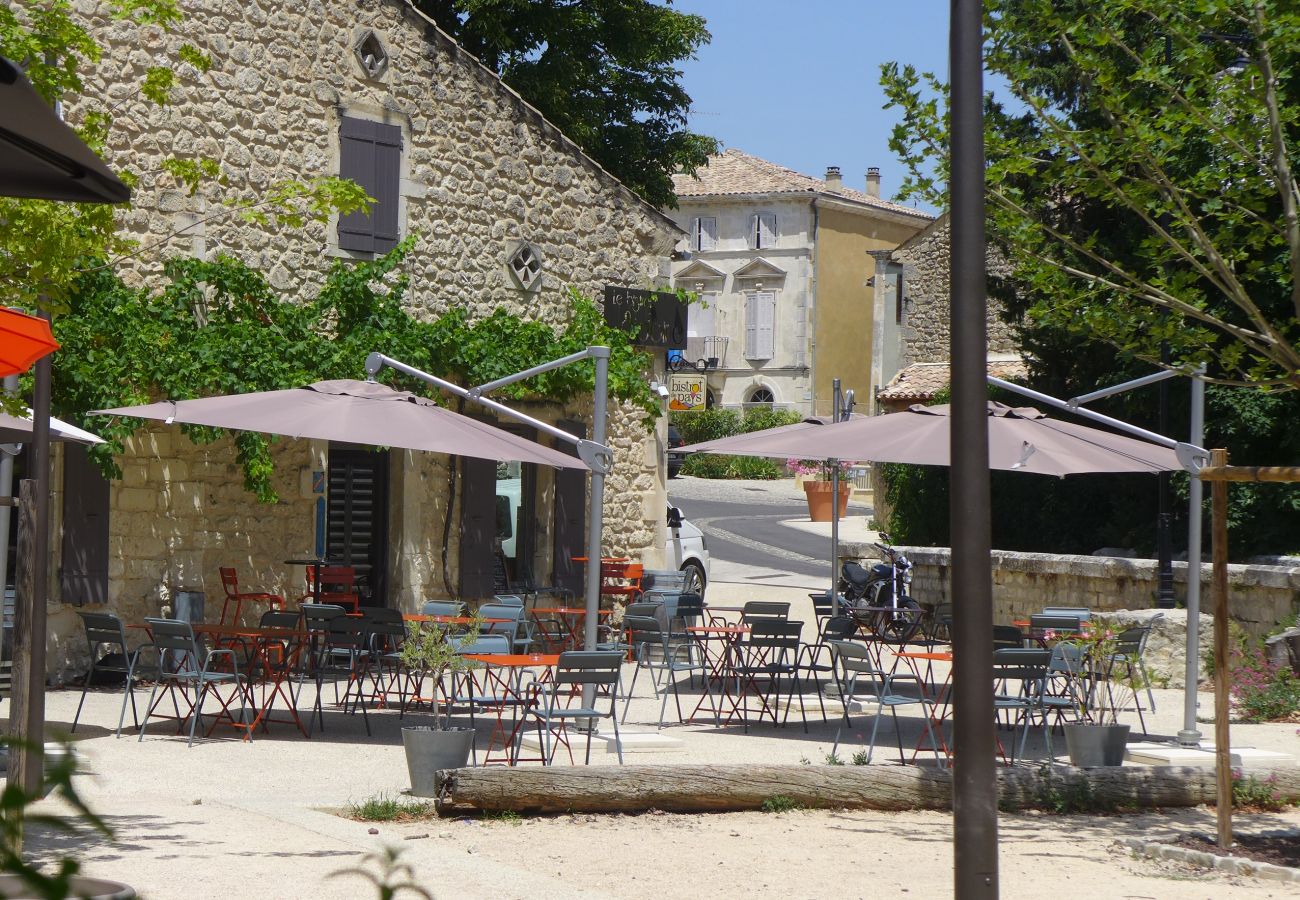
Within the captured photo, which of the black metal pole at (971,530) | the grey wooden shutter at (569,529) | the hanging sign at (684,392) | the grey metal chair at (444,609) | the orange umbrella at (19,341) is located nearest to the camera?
the black metal pole at (971,530)

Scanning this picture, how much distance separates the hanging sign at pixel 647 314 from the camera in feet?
50.4

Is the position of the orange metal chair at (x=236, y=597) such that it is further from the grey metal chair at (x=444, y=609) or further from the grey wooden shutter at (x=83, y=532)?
the grey metal chair at (x=444, y=609)

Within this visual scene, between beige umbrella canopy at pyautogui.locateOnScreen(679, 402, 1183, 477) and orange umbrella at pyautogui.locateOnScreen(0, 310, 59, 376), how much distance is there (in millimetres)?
5330

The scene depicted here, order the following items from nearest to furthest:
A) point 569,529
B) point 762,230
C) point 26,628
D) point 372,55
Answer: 1. point 26,628
2. point 372,55
3. point 569,529
4. point 762,230

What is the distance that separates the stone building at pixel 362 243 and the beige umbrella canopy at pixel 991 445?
3.93 m

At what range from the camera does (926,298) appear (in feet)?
98.2

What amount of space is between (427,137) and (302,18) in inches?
61.5

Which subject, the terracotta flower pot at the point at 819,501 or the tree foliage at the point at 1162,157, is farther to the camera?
A: the terracotta flower pot at the point at 819,501

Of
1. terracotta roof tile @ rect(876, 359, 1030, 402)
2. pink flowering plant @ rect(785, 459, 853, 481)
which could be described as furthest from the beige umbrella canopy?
pink flowering plant @ rect(785, 459, 853, 481)

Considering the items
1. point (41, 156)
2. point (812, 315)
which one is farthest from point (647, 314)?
point (812, 315)

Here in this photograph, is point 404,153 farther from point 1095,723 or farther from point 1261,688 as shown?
point 1261,688

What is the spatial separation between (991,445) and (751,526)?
19.7 m

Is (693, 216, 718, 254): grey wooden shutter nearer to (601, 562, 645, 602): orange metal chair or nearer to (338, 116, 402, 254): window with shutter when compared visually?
(601, 562, 645, 602): orange metal chair

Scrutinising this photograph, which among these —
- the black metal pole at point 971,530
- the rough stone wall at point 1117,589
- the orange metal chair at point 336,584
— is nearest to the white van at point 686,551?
the rough stone wall at point 1117,589
